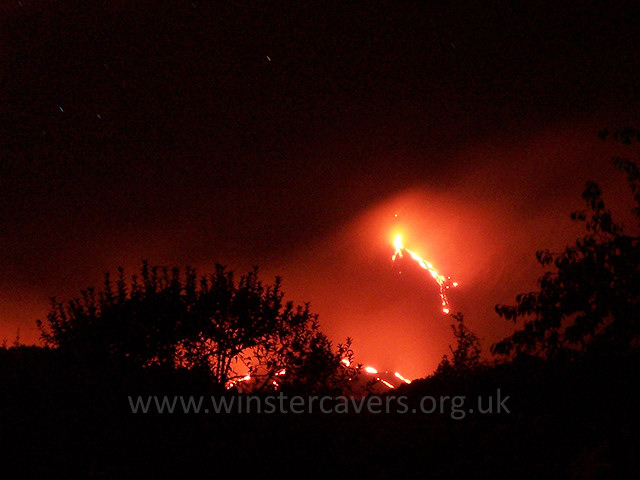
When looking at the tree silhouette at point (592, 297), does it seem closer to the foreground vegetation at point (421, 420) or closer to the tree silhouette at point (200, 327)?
the foreground vegetation at point (421, 420)

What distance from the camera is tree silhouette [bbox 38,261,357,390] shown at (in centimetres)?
1127

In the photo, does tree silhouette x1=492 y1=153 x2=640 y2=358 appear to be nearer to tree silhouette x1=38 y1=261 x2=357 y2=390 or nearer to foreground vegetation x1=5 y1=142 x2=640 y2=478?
foreground vegetation x1=5 y1=142 x2=640 y2=478

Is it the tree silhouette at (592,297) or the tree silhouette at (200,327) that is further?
the tree silhouette at (200,327)

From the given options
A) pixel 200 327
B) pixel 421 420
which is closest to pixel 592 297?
pixel 421 420

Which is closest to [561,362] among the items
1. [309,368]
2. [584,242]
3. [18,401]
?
[584,242]

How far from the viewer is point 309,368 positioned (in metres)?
10.5

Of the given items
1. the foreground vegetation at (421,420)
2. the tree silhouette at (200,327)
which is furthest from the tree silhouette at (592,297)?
the tree silhouette at (200,327)

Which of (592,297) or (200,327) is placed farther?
(200,327)

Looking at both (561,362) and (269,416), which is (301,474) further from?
(561,362)

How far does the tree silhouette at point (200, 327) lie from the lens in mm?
11266

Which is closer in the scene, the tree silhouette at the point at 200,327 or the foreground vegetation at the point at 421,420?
the foreground vegetation at the point at 421,420

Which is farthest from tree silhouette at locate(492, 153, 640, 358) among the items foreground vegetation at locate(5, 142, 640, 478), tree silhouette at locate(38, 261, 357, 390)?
tree silhouette at locate(38, 261, 357, 390)

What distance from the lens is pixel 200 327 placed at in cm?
1150

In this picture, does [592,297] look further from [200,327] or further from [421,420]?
[200,327]
